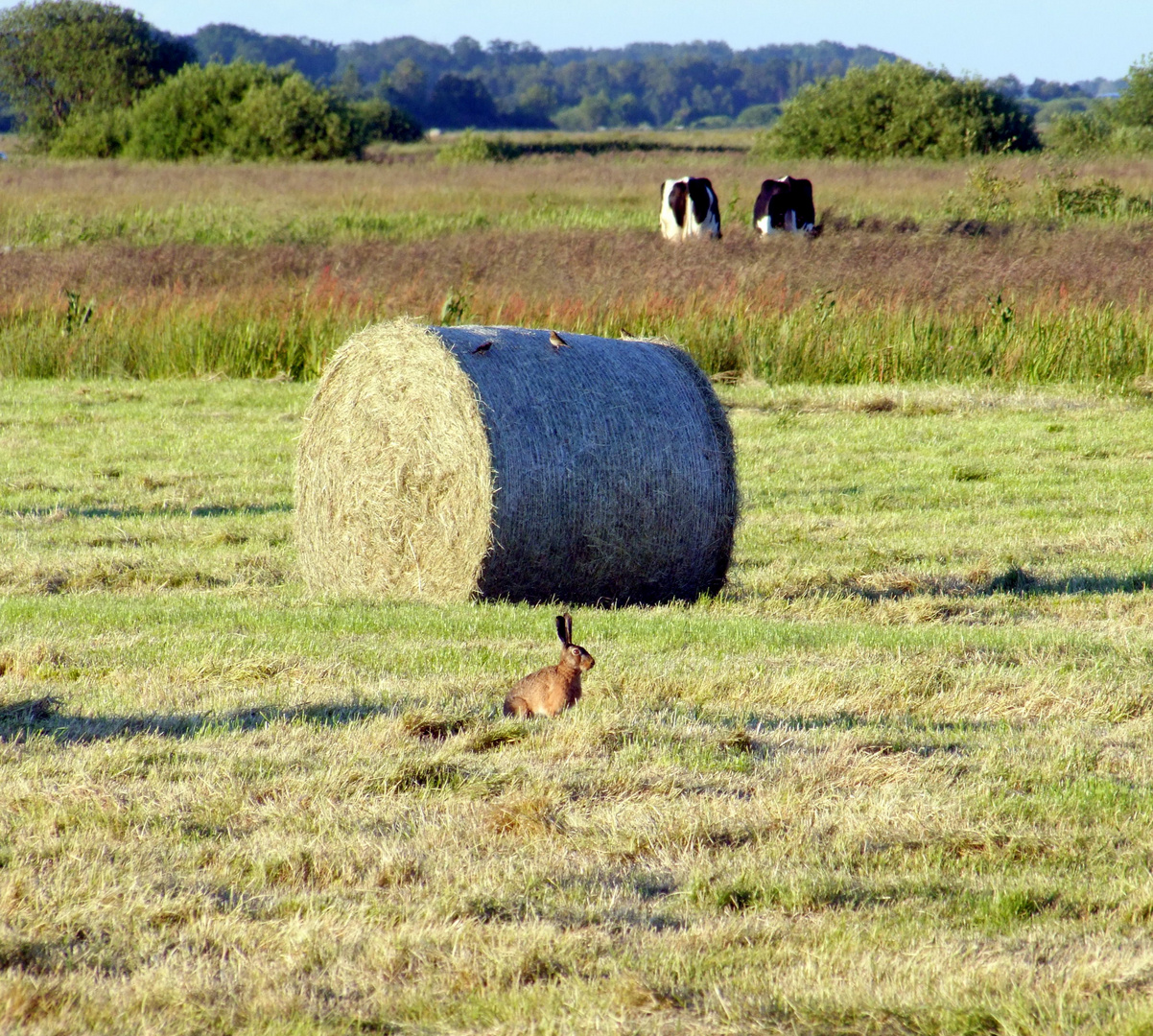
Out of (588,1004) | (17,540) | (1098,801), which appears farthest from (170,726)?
(17,540)

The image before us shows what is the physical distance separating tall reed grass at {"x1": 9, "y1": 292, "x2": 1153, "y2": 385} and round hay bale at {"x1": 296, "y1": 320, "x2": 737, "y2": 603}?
8.14 meters

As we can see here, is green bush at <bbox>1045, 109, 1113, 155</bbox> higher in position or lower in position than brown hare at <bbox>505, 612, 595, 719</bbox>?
higher

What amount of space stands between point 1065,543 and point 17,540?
6.35m

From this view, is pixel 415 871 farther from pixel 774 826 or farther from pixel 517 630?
pixel 517 630

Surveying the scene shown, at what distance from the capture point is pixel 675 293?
17766mm

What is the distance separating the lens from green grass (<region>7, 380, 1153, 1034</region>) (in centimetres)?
316

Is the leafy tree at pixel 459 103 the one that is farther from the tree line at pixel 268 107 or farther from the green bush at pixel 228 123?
the green bush at pixel 228 123

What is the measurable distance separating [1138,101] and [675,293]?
44.1 meters

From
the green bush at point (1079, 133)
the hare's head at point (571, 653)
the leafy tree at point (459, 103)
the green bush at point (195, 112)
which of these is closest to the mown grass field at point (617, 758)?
the hare's head at point (571, 653)

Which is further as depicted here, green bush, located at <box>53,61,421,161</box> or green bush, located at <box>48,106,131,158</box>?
green bush, located at <box>48,106,131,158</box>

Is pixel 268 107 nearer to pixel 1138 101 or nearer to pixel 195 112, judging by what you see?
pixel 195 112

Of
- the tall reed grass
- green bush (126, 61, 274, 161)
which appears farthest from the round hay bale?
green bush (126, 61, 274, 161)

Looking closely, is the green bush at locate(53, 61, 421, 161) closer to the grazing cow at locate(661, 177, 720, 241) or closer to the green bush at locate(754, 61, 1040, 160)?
the green bush at locate(754, 61, 1040, 160)

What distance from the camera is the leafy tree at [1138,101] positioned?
54.5 meters
